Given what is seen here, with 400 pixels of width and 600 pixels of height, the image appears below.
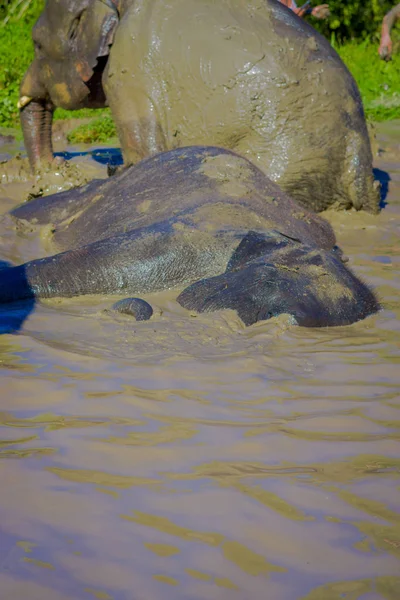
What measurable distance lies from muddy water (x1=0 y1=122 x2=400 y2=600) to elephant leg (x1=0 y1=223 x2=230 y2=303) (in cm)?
48

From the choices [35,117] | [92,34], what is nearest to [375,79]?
[35,117]

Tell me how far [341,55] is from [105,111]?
434 centimetres

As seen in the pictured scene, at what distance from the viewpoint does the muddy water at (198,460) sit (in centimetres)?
181

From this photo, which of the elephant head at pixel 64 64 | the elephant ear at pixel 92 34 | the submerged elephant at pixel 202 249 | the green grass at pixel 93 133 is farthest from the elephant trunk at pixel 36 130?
the green grass at pixel 93 133

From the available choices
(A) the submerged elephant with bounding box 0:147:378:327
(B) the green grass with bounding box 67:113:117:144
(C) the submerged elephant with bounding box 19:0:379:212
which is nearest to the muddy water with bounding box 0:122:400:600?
(A) the submerged elephant with bounding box 0:147:378:327

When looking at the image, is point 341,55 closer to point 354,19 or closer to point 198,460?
point 354,19

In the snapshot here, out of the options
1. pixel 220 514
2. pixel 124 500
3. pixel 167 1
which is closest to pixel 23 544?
pixel 124 500

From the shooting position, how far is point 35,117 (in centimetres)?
724

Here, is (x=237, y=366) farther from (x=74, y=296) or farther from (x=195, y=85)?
(x=195, y=85)

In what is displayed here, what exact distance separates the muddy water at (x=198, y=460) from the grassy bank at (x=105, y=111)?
7098mm

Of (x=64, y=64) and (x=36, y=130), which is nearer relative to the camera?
(x=64, y=64)

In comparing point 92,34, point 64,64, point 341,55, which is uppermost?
point 92,34

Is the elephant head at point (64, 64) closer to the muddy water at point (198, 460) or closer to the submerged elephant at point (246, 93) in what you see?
the submerged elephant at point (246, 93)

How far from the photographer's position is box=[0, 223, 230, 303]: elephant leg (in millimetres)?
4105
